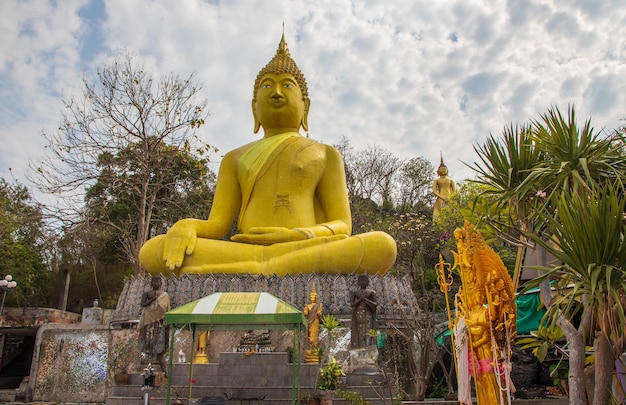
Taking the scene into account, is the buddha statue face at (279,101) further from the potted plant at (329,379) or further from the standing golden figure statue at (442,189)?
the standing golden figure statue at (442,189)

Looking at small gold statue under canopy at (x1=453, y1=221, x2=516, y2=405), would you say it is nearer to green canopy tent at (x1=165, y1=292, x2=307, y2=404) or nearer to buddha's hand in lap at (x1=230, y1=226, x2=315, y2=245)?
green canopy tent at (x1=165, y1=292, x2=307, y2=404)

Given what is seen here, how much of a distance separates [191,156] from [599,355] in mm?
16059

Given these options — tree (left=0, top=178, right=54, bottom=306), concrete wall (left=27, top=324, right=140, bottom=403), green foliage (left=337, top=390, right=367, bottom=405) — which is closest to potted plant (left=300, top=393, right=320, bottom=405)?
green foliage (left=337, top=390, right=367, bottom=405)

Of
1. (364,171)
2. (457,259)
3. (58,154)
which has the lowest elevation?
(457,259)

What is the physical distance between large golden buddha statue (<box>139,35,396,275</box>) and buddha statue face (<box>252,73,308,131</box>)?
21 mm

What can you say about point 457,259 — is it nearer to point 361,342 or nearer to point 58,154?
point 361,342

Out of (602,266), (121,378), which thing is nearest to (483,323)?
(602,266)

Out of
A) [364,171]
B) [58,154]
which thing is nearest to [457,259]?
[58,154]

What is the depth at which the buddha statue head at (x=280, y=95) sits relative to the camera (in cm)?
1195

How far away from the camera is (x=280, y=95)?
38.7 feet

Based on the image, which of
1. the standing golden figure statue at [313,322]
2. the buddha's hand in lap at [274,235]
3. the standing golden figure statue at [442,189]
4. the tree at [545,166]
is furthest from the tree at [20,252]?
the standing golden figure statue at [442,189]

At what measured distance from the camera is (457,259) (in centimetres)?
558

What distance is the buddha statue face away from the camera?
1192 centimetres

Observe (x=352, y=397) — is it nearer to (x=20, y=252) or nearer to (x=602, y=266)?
(x=602, y=266)
